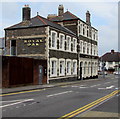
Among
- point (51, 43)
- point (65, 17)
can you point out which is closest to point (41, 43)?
point (51, 43)

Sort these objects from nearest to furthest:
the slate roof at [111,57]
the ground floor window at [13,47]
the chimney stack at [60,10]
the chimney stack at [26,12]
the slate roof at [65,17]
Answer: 1. the chimney stack at [26,12]
2. the ground floor window at [13,47]
3. the slate roof at [65,17]
4. the chimney stack at [60,10]
5. the slate roof at [111,57]

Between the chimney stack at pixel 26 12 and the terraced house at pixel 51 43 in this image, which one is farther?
the chimney stack at pixel 26 12

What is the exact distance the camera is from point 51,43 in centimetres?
2897

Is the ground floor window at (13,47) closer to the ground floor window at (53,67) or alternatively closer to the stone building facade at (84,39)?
the ground floor window at (53,67)

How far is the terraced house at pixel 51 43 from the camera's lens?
28562mm

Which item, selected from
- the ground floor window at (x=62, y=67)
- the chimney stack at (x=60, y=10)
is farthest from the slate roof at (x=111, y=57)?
the ground floor window at (x=62, y=67)

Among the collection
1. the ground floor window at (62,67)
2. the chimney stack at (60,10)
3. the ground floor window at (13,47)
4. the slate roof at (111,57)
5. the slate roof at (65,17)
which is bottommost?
the ground floor window at (62,67)

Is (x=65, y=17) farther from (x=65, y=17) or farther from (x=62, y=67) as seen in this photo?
(x=62, y=67)

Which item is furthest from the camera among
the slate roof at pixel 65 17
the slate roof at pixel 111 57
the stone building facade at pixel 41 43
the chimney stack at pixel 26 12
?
the slate roof at pixel 111 57

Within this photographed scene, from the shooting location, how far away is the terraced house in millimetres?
28562

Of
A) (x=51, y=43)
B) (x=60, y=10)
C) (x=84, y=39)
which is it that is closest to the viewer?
(x=51, y=43)

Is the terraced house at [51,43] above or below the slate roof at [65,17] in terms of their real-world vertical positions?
below

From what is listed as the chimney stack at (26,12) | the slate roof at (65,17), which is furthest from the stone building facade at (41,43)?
the slate roof at (65,17)

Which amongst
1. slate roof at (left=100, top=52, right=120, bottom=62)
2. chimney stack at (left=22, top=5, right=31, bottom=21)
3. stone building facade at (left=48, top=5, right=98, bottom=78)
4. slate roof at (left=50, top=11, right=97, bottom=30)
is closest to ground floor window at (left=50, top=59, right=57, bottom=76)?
chimney stack at (left=22, top=5, right=31, bottom=21)
